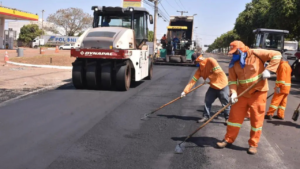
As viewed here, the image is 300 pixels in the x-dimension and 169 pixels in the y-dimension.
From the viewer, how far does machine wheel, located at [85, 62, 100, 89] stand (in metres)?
10.9

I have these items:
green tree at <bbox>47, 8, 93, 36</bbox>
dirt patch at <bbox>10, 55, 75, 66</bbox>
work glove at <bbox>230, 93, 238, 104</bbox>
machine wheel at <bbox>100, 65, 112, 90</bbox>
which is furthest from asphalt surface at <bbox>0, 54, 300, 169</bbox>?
green tree at <bbox>47, 8, 93, 36</bbox>

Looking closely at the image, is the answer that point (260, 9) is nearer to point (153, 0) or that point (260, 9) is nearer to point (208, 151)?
point (153, 0)

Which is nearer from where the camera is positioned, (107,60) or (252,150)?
(252,150)

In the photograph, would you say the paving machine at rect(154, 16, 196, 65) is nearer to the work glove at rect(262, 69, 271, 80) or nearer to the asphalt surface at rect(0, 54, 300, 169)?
the asphalt surface at rect(0, 54, 300, 169)

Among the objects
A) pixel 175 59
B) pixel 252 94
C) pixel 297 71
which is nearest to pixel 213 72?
pixel 252 94

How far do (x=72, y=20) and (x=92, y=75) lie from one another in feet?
205

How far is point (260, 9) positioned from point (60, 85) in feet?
125

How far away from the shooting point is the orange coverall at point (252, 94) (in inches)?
206

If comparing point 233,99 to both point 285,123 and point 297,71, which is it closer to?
point 285,123

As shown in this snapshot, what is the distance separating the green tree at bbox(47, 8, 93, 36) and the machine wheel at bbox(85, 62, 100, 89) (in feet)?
196

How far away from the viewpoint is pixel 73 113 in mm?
7688

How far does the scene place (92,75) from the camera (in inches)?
430

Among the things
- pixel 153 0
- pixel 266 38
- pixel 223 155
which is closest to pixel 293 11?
pixel 266 38

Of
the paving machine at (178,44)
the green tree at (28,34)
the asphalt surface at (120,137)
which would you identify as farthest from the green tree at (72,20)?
the asphalt surface at (120,137)
